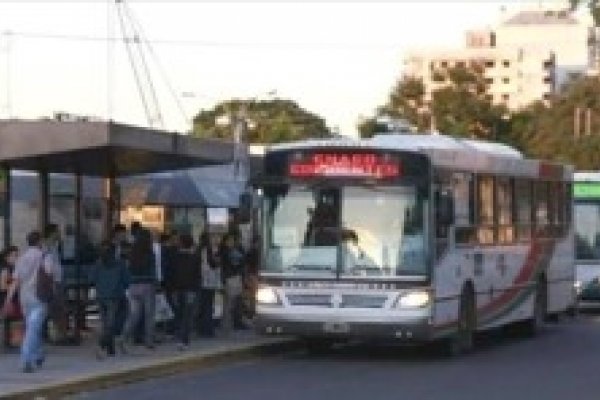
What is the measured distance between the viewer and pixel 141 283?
67.9 ft

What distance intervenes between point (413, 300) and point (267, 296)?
203cm

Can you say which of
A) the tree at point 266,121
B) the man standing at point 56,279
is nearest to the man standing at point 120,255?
the man standing at point 56,279

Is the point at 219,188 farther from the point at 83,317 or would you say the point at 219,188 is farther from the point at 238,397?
the point at 238,397

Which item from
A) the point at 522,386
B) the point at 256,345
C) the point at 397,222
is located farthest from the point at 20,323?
the point at 522,386

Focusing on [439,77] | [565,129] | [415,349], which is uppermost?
[439,77]

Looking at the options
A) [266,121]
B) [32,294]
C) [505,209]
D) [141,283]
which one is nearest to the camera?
[32,294]

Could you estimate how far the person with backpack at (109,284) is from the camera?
19.7 meters

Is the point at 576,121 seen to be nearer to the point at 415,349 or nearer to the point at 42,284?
the point at 415,349

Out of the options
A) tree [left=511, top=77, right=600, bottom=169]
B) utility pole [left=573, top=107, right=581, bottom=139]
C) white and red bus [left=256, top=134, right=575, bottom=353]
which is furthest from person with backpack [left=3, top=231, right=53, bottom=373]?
utility pole [left=573, top=107, right=581, bottom=139]

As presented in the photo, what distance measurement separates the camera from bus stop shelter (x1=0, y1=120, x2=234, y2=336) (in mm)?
19469

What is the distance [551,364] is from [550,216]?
267 inches

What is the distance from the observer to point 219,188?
32.9 m

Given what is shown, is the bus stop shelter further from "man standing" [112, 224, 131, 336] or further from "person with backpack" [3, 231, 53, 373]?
"person with backpack" [3, 231, 53, 373]

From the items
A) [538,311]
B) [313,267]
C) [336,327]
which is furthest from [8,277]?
[538,311]
